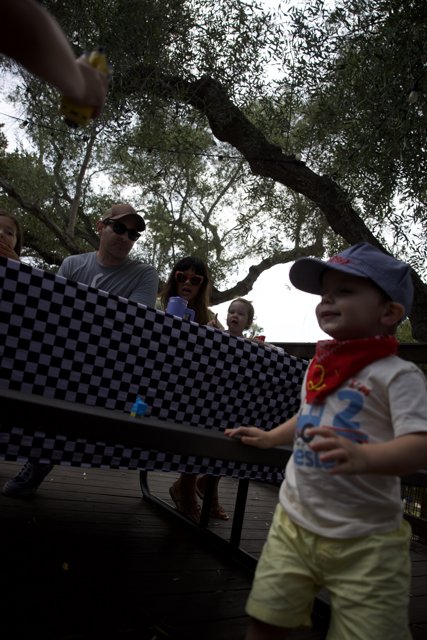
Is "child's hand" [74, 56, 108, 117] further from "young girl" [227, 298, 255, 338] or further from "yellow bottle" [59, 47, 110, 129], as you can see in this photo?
"young girl" [227, 298, 255, 338]

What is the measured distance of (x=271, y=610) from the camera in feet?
3.39

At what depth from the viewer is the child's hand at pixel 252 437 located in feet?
4.33

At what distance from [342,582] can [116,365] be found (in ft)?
3.57

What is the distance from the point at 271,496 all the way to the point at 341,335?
3318 millimetres

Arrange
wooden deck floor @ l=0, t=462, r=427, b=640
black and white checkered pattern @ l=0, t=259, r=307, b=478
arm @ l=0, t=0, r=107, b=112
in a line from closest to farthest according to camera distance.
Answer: arm @ l=0, t=0, r=107, b=112
wooden deck floor @ l=0, t=462, r=427, b=640
black and white checkered pattern @ l=0, t=259, r=307, b=478

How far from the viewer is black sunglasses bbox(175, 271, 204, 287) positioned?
2883 millimetres

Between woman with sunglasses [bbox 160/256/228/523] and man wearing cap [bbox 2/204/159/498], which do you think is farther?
woman with sunglasses [bbox 160/256/228/523]

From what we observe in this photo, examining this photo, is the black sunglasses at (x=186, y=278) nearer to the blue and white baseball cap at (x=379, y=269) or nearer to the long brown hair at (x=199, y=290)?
the long brown hair at (x=199, y=290)

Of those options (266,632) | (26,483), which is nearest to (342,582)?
(266,632)

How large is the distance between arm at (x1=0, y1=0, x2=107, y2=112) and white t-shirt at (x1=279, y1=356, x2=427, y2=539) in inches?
33.5

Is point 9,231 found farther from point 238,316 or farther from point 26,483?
point 238,316

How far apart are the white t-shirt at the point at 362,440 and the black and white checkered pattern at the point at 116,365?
83cm

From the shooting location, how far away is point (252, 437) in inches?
52.7

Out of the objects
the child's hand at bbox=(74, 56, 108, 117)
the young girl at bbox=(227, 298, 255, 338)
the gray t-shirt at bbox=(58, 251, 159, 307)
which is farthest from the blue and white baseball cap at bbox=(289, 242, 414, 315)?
the young girl at bbox=(227, 298, 255, 338)
